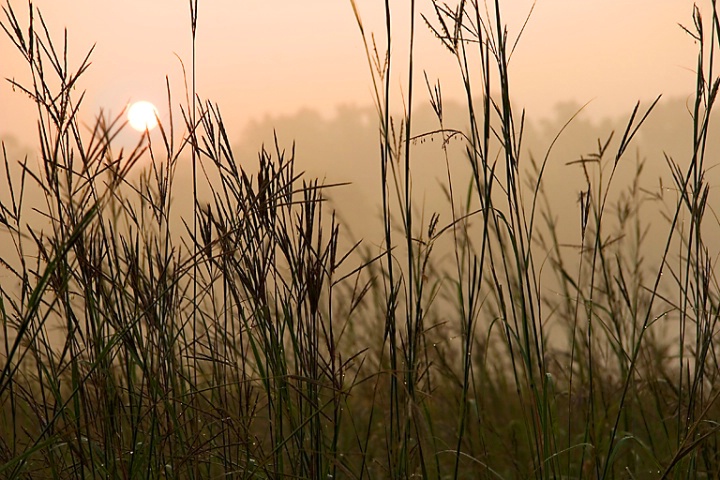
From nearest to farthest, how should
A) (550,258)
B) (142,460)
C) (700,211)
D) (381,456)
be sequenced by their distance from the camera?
1. (142,460)
2. (700,211)
3. (550,258)
4. (381,456)

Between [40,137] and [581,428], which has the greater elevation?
[40,137]

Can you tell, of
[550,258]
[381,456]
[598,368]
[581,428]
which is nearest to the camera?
[550,258]

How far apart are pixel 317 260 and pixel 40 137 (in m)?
0.48

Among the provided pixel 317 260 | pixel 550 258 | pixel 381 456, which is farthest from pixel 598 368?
pixel 317 260

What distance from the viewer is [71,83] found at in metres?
1.24

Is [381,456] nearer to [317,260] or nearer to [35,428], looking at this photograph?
[35,428]

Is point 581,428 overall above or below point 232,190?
below

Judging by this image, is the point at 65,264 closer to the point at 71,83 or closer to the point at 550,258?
the point at 71,83

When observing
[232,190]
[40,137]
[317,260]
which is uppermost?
[40,137]

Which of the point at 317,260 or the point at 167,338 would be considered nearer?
the point at 317,260

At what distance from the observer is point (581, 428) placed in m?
2.81

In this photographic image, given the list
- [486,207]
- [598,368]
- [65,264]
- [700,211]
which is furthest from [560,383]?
[65,264]

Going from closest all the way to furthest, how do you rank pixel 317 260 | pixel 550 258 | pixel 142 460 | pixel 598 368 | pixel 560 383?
pixel 317 260 < pixel 142 460 < pixel 550 258 < pixel 598 368 < pixel 560 383

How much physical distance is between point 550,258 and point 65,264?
1308mm
